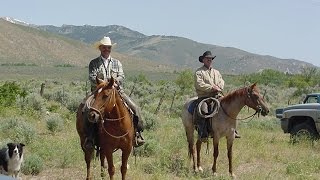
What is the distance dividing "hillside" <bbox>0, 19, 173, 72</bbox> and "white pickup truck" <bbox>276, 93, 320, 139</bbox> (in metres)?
97.8

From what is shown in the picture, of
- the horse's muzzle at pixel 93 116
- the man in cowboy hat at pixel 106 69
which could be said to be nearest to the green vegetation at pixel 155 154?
the man in cowboy hat at pixel 106 69

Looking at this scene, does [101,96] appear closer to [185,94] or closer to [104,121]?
[104,121]

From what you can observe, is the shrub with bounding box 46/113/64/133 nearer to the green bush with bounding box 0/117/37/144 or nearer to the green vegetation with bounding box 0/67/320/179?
the green vegetation with bounding box 0/67/320/179

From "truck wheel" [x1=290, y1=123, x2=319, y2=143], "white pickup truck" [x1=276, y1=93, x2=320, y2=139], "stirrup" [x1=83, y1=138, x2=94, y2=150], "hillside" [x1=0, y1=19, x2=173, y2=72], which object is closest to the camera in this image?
"stirrup" [x1=83, y1=138, x2=94, y2=150]

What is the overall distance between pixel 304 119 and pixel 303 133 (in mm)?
556

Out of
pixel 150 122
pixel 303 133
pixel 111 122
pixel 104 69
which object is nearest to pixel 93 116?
pixel 111 122

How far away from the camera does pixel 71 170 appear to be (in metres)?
10.7

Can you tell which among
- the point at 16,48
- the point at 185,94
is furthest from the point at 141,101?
the point at 16,48

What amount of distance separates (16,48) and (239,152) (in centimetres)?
11276

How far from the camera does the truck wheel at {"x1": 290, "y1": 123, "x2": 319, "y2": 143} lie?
14884 mm

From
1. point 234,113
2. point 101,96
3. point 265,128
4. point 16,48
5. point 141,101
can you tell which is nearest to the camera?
point 101,96

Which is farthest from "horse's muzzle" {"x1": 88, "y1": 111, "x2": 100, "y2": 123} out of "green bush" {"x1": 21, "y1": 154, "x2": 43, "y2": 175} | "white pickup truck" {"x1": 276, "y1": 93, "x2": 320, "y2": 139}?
"white pickup truck" {"x1": 276, "y1": 93, "x2": 320, "y2": 139}

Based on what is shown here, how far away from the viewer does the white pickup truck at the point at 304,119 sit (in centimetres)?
1499

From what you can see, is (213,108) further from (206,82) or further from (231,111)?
(206,82)
